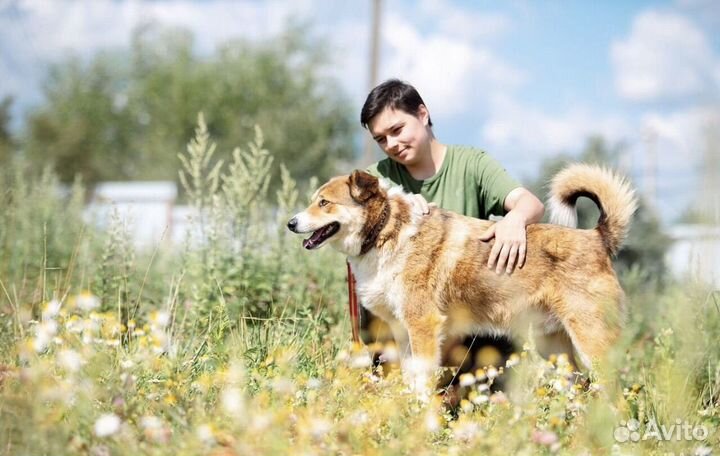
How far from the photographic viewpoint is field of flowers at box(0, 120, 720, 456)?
97.7 inches

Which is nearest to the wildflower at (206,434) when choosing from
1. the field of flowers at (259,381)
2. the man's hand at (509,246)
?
the field of flowers at (259,381)

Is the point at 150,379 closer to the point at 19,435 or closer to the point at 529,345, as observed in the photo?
the point at 19,435

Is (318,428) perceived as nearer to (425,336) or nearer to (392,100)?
(425,336)

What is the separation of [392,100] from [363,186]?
0.59 metres

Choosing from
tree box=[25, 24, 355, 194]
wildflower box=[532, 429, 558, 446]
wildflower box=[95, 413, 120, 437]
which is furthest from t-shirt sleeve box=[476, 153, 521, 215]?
tree box=[25, 24, 355, 194]

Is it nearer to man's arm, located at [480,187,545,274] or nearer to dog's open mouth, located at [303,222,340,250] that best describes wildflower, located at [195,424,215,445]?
dog's open mouth, located at [303,222,340,250]

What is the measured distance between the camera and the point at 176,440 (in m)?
2.45

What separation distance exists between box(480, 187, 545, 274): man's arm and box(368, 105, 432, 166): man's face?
0.71 metres

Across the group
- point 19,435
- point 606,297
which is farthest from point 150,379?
point 606,297

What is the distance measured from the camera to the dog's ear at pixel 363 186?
179 inches

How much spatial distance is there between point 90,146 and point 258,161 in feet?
114

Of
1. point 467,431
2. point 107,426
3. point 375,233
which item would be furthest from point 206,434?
point 375,233

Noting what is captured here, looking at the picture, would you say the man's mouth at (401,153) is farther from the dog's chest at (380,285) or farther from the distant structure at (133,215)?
the distant structure at (133,215)

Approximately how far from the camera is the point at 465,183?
500 centimetres
